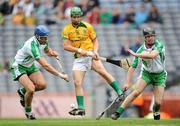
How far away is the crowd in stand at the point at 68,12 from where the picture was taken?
104 feet

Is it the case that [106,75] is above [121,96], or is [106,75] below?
→ above

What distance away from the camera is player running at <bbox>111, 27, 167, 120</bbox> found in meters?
20.4

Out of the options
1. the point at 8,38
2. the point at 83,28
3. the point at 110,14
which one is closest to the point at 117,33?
the point at 110,14

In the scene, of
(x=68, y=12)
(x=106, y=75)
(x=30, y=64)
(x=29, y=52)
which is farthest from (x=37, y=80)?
(x=68, y=12)

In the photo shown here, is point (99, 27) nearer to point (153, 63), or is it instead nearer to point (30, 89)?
point (30, 89)

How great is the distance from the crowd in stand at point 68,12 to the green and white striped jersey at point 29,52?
10.0 m

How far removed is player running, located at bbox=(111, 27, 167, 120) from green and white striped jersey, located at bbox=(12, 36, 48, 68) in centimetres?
216

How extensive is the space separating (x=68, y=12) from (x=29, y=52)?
422 inches

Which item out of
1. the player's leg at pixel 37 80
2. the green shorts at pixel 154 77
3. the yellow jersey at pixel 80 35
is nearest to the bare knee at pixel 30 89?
the player's leg at pixel 37 80

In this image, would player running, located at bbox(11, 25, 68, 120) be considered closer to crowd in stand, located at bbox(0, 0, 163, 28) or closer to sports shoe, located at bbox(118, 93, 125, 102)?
sports shoe, located at bbox(118, 93, 125, 102)

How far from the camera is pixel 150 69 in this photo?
20.8 meters

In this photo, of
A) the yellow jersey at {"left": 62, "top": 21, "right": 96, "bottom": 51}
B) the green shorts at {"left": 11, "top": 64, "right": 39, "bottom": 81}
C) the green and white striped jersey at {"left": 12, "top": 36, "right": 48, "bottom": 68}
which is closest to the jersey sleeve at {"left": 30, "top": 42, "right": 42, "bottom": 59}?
the green and white striped jersey at {"left": 12, "top": 36, "right": 48, "bottom": 68}

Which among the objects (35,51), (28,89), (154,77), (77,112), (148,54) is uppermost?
(35,51)

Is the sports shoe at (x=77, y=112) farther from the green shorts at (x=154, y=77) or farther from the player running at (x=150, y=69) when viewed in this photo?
the green shorts at (x=154, y=77)
